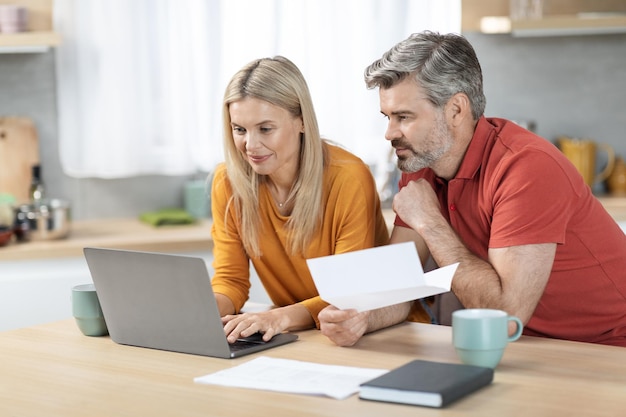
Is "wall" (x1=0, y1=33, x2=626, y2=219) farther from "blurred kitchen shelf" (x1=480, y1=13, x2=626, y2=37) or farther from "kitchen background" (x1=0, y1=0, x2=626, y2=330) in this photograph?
"blurred kitchen shelf" (x1=480, y1=13, x2=626, y2=37)

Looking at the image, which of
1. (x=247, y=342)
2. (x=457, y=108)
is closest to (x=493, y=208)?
(x=457, y=108)

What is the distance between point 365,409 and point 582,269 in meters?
0.92

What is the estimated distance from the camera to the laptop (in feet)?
6.30

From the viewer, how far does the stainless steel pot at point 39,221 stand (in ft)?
11.9

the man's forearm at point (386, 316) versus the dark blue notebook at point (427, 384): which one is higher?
the dark blue notebook at point (427, 384)

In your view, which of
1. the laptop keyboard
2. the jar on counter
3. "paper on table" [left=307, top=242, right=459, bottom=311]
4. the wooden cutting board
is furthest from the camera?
the jar on counter

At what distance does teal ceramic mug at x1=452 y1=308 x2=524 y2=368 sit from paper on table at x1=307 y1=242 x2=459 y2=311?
0.39ft

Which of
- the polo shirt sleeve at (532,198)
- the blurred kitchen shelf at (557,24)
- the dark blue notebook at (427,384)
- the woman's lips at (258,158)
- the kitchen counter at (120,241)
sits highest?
the blurred kitchen shelf at (557,24)

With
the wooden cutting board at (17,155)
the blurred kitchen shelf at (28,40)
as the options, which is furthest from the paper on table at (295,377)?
the wooden cutting board at (17,155)

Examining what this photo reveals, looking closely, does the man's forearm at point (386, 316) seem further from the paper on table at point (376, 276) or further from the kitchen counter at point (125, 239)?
the kitchen counter at point (125, 239)

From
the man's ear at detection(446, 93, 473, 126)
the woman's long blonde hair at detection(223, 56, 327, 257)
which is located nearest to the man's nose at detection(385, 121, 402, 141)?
the man's ear at detection(446, 93, 473, 126)

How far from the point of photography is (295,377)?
69.9 inches

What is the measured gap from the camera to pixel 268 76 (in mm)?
2496

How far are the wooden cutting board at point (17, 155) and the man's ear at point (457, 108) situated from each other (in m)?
2.17
